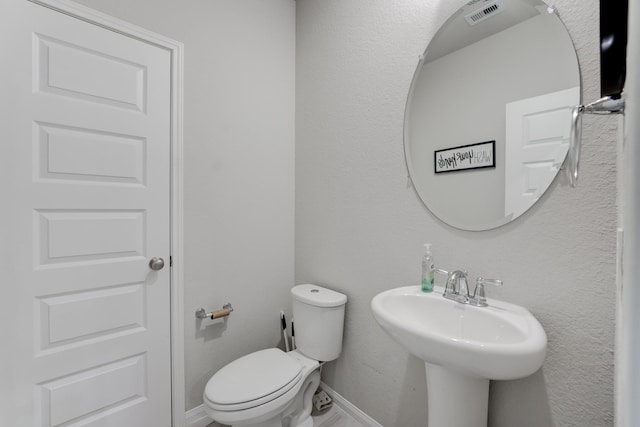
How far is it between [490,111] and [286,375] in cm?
143

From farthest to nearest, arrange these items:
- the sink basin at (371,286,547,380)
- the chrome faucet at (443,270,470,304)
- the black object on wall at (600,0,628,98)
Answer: the chrome faucet at (443,270,470,304), the sink basin at (371,286,547,380), the black object on wall at (600,0,628,98)

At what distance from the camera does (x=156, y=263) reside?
4.66 ft

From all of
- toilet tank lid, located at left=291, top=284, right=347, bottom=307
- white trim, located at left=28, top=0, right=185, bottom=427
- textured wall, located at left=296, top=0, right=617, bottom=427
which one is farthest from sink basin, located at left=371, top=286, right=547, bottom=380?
white trim, located at left=28, top=0, right=185, bottom=427

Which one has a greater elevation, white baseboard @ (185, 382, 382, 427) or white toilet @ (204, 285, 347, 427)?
white toilet @ (204, 285, 347, 427)

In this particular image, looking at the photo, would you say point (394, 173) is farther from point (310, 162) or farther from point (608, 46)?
point (608, 46)

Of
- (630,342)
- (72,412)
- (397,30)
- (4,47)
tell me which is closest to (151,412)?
(72,412)

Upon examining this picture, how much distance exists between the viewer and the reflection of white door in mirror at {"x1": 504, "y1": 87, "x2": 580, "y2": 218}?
94 cm

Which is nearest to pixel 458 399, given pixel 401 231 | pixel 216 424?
pixel 401 231

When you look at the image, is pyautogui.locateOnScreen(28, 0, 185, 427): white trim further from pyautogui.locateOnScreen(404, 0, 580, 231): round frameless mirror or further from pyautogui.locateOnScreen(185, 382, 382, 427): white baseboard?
→ pyautogui.locateOnScreen(404, 0, 580, 231): round frameless mirror

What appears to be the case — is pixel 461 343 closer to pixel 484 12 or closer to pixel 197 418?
pixel 484 12

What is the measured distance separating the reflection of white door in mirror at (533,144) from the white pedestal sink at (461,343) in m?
0.39

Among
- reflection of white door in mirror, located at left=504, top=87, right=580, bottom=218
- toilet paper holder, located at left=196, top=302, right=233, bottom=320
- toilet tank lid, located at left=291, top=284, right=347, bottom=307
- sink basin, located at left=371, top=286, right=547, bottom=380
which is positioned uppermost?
reflection of white door in mirror, located at left=504, top=87, right=580, bottom=218

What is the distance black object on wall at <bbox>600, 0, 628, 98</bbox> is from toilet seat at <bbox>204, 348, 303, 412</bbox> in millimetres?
1432

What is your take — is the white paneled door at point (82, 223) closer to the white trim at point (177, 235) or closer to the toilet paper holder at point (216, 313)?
the white trim at point (177, 235)
